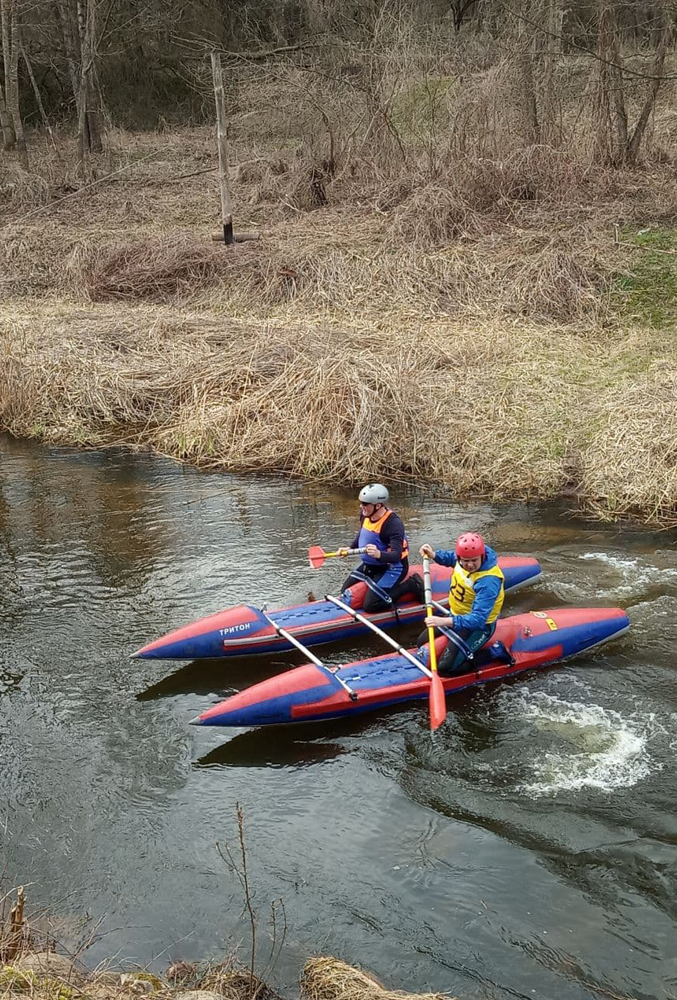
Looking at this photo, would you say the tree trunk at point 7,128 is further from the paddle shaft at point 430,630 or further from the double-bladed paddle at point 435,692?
the double-bladed paddle at point 435,692

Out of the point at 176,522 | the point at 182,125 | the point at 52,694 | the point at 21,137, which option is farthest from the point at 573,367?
the point at 182,125

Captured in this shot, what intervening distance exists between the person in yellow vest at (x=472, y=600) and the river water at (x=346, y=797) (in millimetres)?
392

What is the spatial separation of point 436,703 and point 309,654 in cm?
119

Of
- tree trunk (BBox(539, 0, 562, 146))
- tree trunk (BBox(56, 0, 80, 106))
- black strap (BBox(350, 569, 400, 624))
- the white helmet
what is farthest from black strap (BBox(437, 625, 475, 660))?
tree trunk (BBox(56, 0, 80, 106))

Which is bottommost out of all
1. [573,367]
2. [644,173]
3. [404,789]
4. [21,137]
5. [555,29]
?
[404,789]

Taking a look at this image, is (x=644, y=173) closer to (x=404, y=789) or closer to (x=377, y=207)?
(x=377, y=207)

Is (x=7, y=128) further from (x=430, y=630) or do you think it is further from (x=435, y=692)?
(x=435, y=692)

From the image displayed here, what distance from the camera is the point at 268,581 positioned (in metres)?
9.50

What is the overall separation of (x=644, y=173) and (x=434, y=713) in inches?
602

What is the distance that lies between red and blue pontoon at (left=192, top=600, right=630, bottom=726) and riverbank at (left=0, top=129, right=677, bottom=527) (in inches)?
106

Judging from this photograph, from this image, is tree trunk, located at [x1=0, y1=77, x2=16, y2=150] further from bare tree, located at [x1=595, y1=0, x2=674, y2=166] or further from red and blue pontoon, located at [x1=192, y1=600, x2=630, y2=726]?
red and blue pontoon, located at [x1=192, y1=600, x2=630, y2=726]

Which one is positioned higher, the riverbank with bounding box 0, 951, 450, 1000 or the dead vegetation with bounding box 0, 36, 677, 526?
the dead vegetation with bounding box 0, 36, 677, 526

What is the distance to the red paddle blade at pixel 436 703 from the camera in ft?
21.8

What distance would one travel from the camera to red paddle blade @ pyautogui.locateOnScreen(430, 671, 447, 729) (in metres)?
6.64
